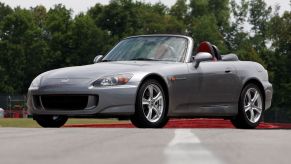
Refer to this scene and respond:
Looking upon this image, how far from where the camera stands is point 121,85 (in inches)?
419

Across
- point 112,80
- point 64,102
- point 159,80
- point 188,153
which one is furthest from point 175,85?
point 188,153

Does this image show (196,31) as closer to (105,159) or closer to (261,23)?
(261,23)

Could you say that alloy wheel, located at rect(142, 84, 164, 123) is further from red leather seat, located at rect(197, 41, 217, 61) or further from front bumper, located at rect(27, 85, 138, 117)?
red leather seat, located at rect(197, 41, 217, 61)

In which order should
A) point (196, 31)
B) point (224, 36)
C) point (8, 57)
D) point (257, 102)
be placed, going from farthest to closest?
point (224, 36) → point (196, 31) → point (8, 57) → point (257, 102)

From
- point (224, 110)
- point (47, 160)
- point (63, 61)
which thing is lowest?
point (63, 61)

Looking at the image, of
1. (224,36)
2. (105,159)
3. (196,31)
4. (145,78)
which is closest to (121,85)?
(145,78)

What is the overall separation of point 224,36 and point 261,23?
867 centimetres

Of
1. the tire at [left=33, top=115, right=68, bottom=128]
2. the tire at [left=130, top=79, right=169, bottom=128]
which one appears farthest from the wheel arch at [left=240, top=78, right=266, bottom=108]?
the tire at [left=33, top=115, right=68, bottom=128]

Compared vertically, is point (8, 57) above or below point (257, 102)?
below

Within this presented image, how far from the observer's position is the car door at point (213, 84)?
11.9m

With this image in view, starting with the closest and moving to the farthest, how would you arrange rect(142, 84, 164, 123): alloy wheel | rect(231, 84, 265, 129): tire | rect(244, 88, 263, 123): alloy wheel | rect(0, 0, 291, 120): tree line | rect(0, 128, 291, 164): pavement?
rect(0, 128, 291, 164): pavement
rect(142, 84, 164, 123): alloy wheel
rect(231, 84, 265, 129): tire
rect(244, 88, 263, 123): alloy wheel
rect(0, 0, 291, 120): tree line

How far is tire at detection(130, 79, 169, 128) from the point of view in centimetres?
1073

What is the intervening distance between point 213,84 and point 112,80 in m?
2.24

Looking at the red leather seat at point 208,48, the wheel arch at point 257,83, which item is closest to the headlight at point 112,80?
the red leather seat at point 208,48
